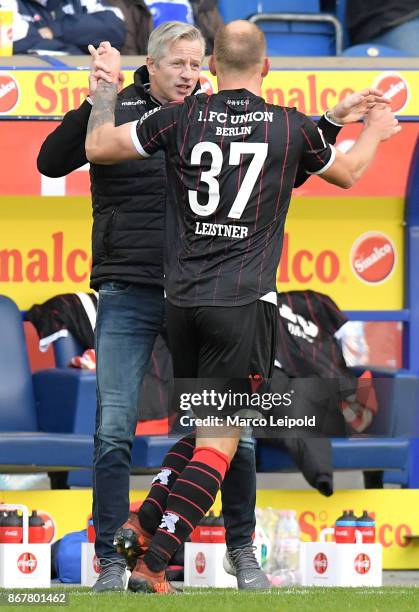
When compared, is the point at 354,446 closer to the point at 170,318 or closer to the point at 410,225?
the point at 410,225

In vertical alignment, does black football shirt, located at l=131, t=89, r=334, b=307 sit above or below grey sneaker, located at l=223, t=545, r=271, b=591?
above

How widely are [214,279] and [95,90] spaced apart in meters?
0.77

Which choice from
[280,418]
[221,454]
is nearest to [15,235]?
[280,418]

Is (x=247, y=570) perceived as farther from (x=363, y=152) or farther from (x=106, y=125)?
(x=106, y=125)

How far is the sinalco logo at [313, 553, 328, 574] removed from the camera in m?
5.89

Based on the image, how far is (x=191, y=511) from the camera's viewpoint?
4746 mm

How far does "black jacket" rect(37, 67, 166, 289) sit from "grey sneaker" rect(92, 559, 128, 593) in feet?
3.02

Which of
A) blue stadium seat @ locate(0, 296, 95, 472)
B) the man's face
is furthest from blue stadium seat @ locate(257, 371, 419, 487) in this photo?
the man's face

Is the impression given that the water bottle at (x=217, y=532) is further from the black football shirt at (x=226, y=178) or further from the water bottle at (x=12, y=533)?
the black football shirt at (x=226, y=178)

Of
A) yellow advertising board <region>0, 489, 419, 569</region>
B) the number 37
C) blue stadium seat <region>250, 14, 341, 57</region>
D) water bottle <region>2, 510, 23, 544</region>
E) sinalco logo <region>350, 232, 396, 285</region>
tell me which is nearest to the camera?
the number 37

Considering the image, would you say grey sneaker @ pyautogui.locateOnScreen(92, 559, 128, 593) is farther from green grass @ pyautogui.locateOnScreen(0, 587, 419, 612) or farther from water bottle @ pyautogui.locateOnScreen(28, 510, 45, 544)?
water bottle @ pyautogui.locateOnScreen(28, 510, 45, 544)

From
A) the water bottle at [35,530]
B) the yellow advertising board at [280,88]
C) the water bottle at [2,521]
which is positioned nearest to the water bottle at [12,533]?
the water bottle at [2,521]

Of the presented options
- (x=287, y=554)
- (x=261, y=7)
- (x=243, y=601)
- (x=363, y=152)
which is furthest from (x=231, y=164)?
(x=261, y=7)

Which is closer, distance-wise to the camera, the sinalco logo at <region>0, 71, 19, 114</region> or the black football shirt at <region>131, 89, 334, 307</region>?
the black football shirt at <region>131, 89, 334, 307</region>
